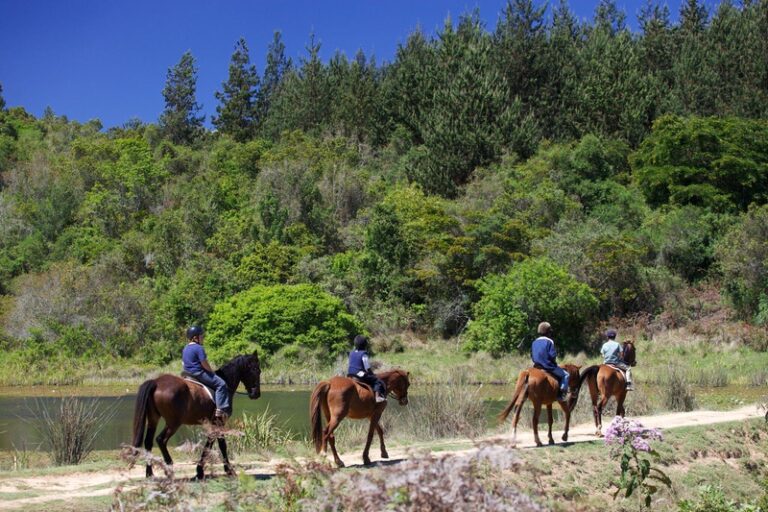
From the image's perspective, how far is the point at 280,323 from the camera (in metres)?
38.9

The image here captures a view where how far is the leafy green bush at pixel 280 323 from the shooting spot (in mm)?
38562

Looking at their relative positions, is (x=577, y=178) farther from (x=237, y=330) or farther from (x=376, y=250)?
(x=237, y=330)

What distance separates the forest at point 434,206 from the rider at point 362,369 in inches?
991

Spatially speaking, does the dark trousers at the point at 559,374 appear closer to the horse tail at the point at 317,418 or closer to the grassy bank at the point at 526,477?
the grassy bank at the point at 526,477

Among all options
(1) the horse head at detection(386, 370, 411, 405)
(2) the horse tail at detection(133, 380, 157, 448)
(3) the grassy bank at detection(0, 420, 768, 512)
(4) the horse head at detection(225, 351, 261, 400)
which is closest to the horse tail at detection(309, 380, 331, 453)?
(4) the horse head at detection(225, 351, 261, 400)

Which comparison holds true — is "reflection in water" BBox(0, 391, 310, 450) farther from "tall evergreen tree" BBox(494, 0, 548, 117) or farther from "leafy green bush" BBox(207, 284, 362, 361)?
"tall evergreen tree" BBox(494, 0, 548, 117)

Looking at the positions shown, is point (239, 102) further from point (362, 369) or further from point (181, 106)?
point (362, 369)

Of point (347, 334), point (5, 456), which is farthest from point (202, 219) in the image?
point (5, 456)

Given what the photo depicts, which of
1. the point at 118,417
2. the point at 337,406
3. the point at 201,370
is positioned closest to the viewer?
the point at 201,370

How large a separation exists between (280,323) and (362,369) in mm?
26322

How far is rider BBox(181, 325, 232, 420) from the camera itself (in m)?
11.7

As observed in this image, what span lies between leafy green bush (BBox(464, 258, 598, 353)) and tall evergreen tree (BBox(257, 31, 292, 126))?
42.5 meters

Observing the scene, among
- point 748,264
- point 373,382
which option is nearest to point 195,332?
point 373,382

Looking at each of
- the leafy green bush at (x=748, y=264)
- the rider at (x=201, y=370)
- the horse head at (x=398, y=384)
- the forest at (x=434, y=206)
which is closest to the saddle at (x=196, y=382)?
the rider at (x=201, y=370)
